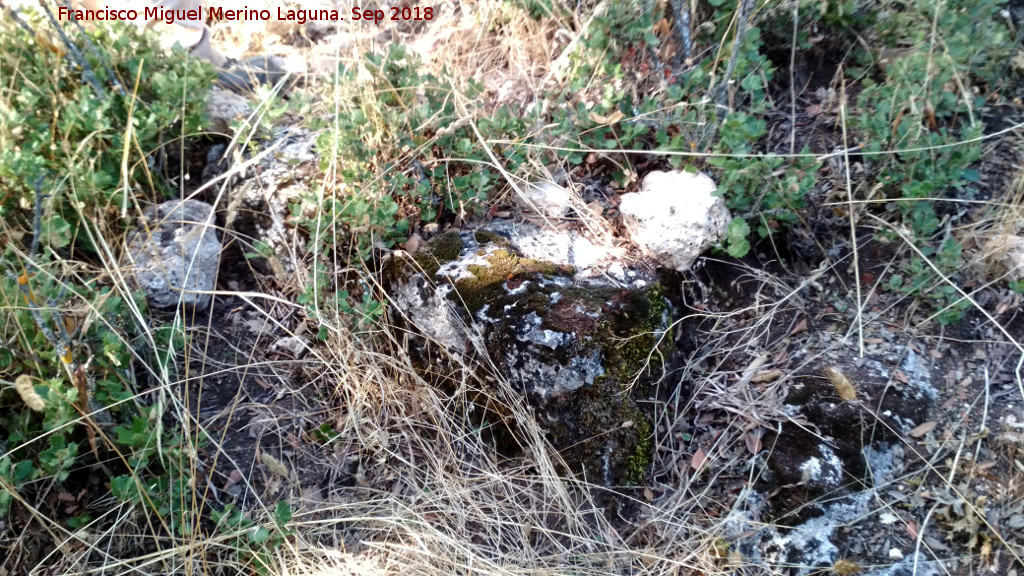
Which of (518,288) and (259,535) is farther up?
(518,288)

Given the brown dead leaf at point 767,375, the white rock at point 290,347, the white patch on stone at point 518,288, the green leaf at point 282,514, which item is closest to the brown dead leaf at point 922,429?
the brown dead leaf at point 767,375

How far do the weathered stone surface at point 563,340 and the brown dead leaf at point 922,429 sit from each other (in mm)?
820

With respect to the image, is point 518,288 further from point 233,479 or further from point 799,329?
point 233,479

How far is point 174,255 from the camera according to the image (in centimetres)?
264

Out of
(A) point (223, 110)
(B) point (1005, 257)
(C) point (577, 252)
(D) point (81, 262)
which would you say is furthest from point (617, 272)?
(A) point (223, 110)

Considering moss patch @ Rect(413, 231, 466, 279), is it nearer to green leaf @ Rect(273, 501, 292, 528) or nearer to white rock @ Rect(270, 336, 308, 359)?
white rock @ Rect(270, 336, 308, 359)

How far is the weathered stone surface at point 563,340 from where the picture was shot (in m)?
2.17

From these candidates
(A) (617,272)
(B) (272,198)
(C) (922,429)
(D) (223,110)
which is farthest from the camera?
(D) (223,110)

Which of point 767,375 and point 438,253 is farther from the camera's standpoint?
point 438,253

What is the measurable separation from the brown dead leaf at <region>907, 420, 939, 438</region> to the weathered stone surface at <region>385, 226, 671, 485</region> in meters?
0.82

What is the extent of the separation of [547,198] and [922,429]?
1.50m

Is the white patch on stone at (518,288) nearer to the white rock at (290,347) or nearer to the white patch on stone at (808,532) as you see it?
the white rock at (290,347)

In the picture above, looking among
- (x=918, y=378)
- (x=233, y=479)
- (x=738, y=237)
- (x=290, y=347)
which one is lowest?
(x=233, y=479)

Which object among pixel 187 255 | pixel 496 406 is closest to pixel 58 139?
pixel 187 255
